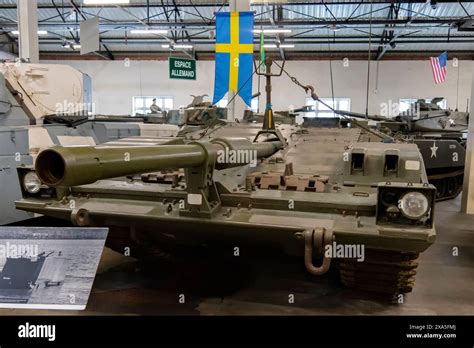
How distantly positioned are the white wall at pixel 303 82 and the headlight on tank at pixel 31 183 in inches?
667

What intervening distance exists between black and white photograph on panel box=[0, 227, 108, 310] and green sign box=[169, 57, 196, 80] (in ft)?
30.1

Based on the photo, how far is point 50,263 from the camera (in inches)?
123

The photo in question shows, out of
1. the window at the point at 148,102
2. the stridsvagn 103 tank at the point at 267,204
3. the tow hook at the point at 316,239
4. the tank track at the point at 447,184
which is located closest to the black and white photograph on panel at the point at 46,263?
the stridsvagn 103 tank at the point at 267,204

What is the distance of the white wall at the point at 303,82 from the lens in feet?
68.5

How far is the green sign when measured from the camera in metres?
11.9

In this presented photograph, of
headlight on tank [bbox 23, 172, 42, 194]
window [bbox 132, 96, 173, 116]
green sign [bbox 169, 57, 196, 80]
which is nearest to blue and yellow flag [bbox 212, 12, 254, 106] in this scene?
green sign [bbox 169, 57, 196, 80]

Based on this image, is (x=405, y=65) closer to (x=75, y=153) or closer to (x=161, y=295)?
(x=161, y=295)

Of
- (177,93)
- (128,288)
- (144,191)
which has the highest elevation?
(177,93)

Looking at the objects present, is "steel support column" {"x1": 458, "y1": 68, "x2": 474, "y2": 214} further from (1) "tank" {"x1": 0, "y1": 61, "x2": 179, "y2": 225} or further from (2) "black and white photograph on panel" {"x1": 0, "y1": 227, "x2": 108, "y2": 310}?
(2) "black and white photograph on panel" {"x1": 0, "y1": 227, "x2": 108, "y2": 310}

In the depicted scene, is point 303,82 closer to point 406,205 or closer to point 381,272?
point 381,272

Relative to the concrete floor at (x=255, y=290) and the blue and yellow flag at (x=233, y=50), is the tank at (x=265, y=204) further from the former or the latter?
the blue and yellow flag at (x=233, y=50)

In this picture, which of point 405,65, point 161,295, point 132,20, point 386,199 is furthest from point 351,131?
point 405,65

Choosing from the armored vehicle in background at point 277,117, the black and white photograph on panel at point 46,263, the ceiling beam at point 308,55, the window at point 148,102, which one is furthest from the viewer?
the window at point 148,102
